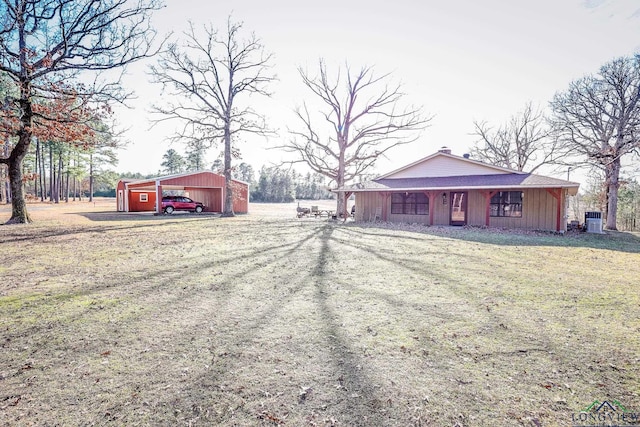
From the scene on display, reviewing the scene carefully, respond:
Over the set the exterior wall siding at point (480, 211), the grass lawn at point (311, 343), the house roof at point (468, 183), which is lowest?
the grass lawn at point (311, 343)

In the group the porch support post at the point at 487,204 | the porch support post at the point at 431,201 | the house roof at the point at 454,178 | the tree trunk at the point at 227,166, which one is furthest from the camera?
the tree trunk at the point at 227,166

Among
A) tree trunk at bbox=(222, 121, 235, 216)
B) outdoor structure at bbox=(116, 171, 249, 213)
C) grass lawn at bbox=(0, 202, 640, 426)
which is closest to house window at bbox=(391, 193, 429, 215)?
grass lawn at bbox=(0, 202, 640, 426)

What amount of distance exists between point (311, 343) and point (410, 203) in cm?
1651

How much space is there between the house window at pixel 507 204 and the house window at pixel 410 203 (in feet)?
11.8

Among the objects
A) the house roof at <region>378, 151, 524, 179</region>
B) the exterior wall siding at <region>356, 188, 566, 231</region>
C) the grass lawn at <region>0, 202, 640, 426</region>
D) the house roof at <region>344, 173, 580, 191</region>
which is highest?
the house roof at <region>378, 151, 524, 179</region>

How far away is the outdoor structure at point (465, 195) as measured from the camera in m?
14.7

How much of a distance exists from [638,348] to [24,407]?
607cm

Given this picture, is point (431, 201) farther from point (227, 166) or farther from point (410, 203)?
point (227, 166)

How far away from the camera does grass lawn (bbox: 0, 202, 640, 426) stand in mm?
2391

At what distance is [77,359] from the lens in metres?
3.02

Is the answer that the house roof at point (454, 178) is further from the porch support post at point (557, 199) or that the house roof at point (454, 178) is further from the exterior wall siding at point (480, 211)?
the exterior wall siding at point (480, 211)

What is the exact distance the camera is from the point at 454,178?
1792 cm

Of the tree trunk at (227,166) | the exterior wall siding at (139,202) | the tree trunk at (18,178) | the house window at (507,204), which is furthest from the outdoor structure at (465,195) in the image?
the exterior wall siding at (139,202)

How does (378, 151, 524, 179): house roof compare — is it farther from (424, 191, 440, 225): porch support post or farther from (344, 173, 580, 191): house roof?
(424, 191, 440, 225): porch support post
